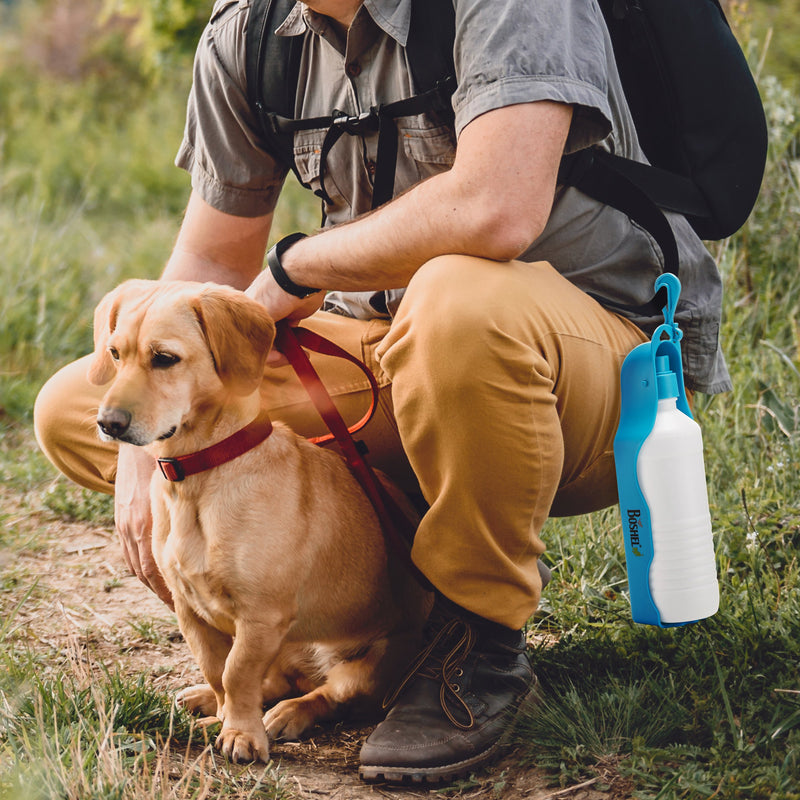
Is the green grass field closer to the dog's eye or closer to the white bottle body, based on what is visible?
the white bottle body

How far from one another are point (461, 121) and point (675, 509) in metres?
0.88

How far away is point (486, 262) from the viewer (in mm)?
1979

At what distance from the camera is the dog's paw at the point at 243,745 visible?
6.49 feet

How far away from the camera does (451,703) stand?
208 centimetres

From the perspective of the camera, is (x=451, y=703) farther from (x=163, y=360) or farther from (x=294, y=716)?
(x=163, y=360)

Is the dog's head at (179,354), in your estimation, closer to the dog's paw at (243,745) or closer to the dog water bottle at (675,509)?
the dog's paw at (243,745)

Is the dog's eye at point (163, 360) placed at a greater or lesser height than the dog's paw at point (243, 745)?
greater

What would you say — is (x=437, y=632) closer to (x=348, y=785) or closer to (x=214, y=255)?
(x=348, y=785)

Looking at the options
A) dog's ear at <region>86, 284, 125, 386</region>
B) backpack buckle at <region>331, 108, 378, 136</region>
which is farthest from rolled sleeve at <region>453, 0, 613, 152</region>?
dog's ear at <region>86, 284, 125, 386</region>

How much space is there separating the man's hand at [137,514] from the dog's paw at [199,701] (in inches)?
10.6

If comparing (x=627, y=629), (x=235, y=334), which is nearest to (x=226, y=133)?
(x=235, y=334)

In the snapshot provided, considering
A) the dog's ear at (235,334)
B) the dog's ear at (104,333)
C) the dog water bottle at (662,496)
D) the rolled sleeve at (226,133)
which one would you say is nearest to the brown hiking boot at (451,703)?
the dog water bottle at (662,496)

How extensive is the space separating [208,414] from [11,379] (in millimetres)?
2606

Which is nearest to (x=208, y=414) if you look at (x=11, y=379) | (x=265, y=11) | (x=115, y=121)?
(x=265, y=11)
